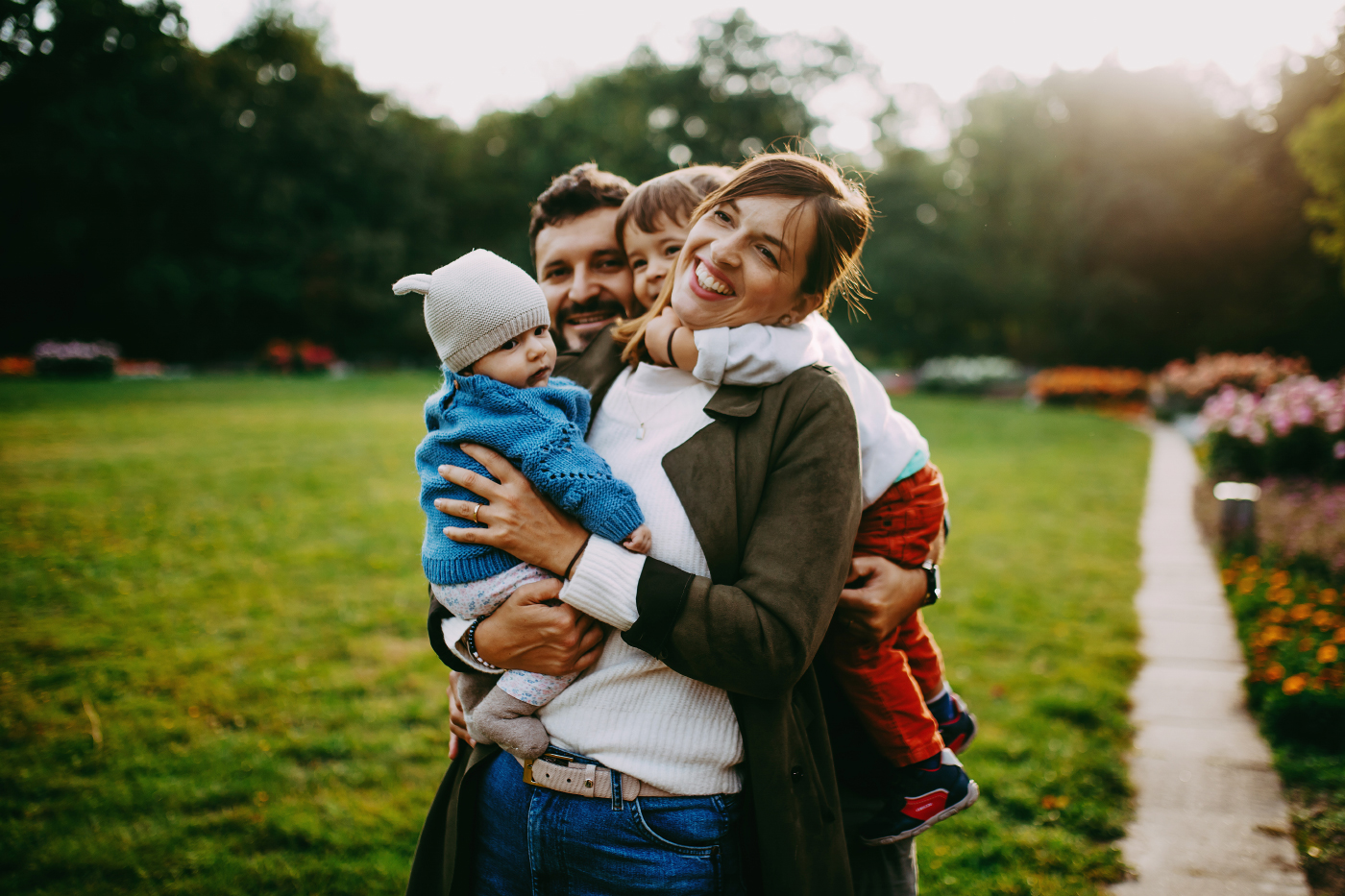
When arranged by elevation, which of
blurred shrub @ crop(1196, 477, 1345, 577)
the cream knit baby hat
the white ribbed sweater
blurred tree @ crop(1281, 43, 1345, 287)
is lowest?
blurred shrub @ crop(1196, 477, 1345, 577)

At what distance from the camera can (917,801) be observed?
6.17ft

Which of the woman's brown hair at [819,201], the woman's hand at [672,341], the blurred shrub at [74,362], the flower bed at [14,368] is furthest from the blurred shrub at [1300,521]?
the flower bed at [14,368]

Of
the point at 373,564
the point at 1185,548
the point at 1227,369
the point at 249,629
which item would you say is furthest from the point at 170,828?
the point at 1227,369

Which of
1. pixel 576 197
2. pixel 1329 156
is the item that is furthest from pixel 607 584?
pixel 1329 156

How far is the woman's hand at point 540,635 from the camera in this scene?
150 cm

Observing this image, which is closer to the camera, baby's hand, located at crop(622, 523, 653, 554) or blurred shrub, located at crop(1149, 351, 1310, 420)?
baby's hand, located at crop(622, 523, 653, 554)

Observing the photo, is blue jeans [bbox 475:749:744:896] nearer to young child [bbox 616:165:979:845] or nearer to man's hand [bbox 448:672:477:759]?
man's hand [bbox 448:672:477:759]

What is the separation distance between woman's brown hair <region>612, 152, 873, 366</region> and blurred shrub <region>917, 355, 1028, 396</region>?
27746 mm

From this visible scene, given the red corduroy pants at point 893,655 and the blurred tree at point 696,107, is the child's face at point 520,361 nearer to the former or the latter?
the red corduroy pants at point 893,655

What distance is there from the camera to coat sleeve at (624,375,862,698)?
53.6 inches

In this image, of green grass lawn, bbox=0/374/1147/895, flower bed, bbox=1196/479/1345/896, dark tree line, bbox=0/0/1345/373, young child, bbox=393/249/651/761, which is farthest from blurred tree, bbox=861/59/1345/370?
young child, bbox=393/249/651/761

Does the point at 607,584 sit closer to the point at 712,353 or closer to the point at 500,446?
the point at 500,446

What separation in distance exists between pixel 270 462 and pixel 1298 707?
11275 millimetres

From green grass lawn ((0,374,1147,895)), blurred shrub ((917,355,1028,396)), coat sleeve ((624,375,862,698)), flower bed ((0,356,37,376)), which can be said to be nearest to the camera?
coat sleeve ((624,375,862,698))
